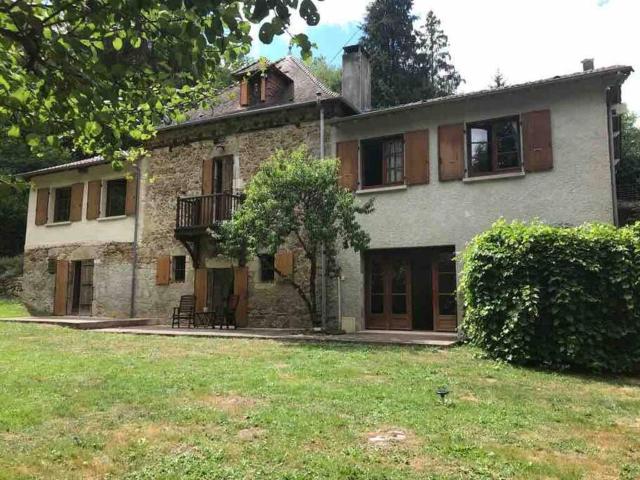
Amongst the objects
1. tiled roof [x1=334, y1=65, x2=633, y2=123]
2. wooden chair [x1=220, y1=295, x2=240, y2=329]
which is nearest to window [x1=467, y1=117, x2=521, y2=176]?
tiled roof [x1=334, y1=65, x2=633, y2=123]

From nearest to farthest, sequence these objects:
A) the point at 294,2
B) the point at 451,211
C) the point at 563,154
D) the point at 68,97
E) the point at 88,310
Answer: the point at 294,2 < the point at 68,97 < the point at 563,154 < the point at 451,211 < the point at 88,310

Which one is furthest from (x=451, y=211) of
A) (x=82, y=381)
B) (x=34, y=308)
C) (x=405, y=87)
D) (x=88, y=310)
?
(x=405, y=87)

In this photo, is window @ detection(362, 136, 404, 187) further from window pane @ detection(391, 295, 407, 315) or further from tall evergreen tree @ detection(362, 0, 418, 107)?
tall evergreen tree @ detection(362, 0, 418, 107)

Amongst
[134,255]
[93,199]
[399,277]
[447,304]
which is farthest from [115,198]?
[447,304]

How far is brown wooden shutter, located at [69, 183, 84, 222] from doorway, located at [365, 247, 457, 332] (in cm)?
1073

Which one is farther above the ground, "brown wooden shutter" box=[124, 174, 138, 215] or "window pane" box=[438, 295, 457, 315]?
"brown wooden shutter" box=[124, 174, 138, 215]

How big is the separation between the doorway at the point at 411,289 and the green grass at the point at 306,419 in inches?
166

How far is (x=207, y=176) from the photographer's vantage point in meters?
15.9

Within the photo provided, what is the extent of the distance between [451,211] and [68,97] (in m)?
9.72

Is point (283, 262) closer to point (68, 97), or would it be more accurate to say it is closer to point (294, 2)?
point (68, 97)

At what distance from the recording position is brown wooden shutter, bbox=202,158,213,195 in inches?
621

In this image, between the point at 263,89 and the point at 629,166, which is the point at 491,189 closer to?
the point at 263,89

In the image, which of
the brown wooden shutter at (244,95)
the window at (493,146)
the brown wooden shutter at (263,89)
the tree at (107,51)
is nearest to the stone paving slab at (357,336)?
the window at (493,146)

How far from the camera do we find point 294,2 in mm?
2877
